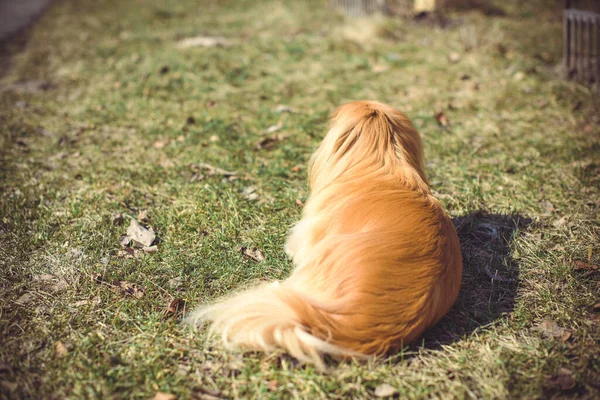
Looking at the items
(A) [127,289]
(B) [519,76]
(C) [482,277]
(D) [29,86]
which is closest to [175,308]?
(A) [127,289]

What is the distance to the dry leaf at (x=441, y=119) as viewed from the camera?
500 cm

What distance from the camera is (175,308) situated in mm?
2695

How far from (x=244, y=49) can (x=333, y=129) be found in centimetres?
498

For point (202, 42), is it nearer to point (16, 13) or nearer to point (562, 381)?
point (562, 381)

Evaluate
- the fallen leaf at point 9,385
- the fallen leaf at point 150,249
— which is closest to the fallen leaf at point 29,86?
the fallen leaf at point 150,249

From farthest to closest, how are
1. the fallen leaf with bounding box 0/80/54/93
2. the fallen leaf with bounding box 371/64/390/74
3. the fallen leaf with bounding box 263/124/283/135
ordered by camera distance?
1. the fallen leaf with bounding box 371/64/390/74
2. the fallen leaf with bounding box 0/80/54/93
3. the fallen leaf with bounding box 263/124/283/135

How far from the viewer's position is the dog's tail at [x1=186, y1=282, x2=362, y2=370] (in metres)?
2.09

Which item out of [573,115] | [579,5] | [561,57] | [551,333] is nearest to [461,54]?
[561,57]

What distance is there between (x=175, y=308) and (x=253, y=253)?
71cm

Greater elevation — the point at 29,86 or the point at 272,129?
the point at 29,86

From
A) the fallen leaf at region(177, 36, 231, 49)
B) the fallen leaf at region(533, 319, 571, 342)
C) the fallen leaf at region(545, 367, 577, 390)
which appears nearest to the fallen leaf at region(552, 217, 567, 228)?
the fallen leaf at region(533, 319, 571, 342)

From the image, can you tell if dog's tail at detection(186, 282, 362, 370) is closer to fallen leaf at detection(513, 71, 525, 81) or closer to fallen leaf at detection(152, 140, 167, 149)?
fallen leaf at detection(152, 140, 167, 149)

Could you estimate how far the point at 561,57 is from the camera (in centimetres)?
652

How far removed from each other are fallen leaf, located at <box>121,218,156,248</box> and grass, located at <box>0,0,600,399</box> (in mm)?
80
